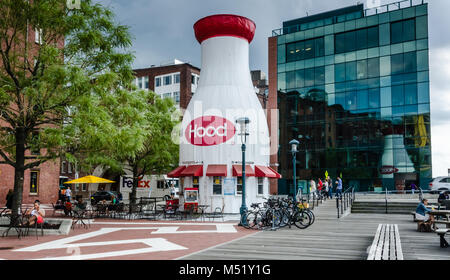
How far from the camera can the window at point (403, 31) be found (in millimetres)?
40812

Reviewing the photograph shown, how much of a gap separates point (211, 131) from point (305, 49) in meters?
24.5

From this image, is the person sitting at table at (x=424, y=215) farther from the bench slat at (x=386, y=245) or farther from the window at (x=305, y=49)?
the window at (x=305, y=49)

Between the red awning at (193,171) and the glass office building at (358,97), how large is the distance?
21.2m

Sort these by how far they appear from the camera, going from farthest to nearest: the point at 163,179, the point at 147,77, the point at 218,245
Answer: the point at 147,77, the point at 163,179, the point at 218,245

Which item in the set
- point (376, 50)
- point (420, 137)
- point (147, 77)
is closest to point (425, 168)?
point (420, 137)

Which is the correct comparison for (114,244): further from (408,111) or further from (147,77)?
(147,77)

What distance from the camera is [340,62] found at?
44.6 meters

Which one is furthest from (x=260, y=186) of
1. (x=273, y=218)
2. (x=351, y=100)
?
(x=351, y=100)

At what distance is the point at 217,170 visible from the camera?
26297 mm

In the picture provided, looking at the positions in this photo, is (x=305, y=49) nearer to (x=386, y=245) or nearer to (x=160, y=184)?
(x=160, y=184)

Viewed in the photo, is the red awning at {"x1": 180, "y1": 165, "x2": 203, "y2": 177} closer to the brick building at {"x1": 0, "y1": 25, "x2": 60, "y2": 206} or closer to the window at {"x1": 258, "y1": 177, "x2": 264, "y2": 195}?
the window at {"x1": 258, "y1": 177, "x2": 264, "y2": 195}

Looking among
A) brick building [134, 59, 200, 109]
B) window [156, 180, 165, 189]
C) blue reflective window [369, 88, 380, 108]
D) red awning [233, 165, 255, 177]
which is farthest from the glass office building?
red awning [233, 165, 255, 177]

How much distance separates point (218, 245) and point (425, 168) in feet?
106

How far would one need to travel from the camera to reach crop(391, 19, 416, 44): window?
40812mm
